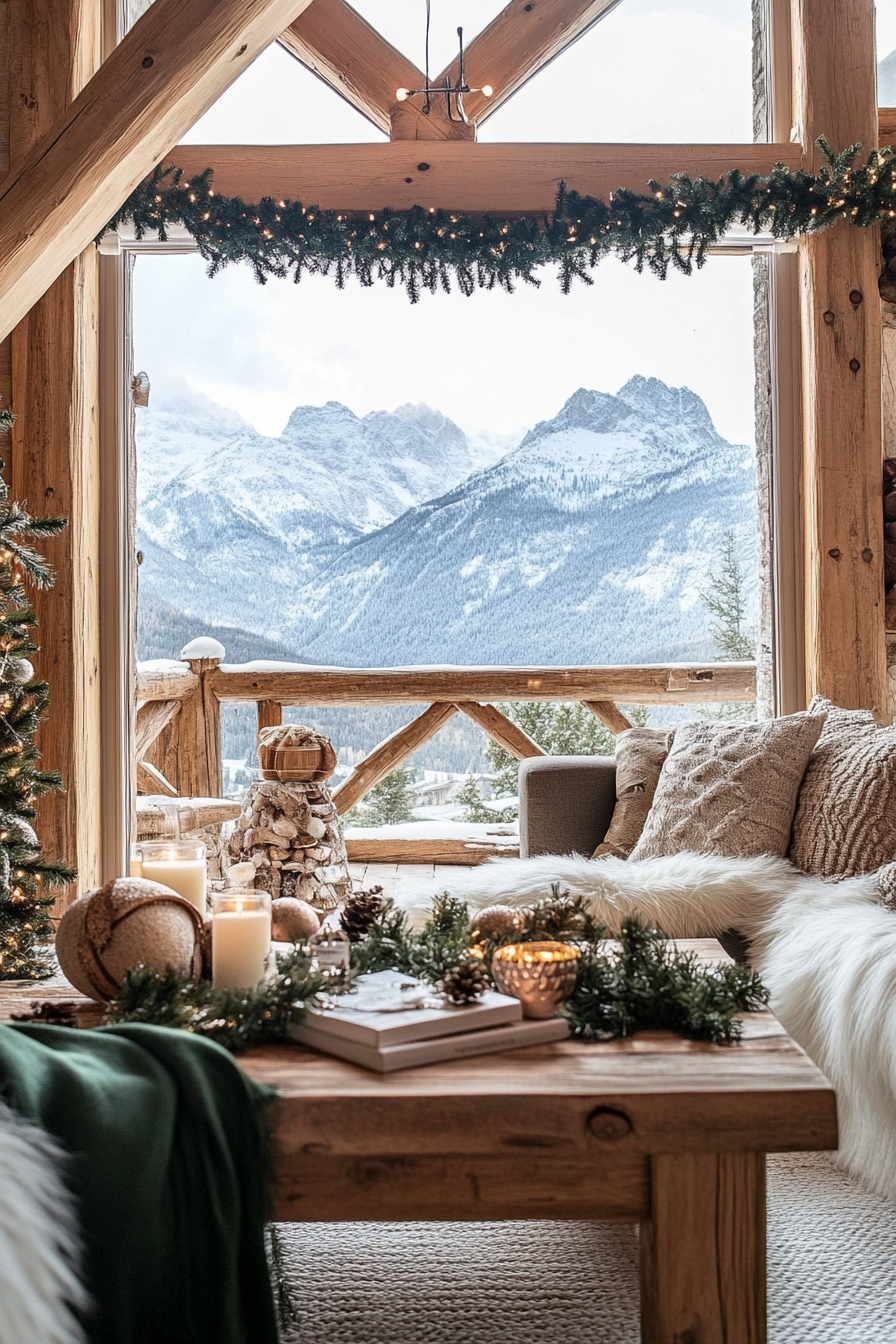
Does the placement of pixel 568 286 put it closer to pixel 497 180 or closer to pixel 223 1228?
pixel 497 180

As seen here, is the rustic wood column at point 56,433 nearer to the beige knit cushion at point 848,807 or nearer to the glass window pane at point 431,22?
the glass window pane at point 431,22

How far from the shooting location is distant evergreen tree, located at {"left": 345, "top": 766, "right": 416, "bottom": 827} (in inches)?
185

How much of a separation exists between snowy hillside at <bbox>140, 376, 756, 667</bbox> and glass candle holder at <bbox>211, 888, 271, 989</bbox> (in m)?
3.22

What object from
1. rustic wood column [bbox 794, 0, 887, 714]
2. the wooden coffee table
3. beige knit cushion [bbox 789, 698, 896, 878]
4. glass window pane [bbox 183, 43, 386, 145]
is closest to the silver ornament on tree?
the wooden coffee table

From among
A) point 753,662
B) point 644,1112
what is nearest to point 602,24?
point 753,662

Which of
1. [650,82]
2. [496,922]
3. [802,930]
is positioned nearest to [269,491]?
[650,82]

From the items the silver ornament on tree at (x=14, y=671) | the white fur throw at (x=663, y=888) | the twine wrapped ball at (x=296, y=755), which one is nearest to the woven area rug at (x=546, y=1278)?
the white fur throw at (x=663, y=888)

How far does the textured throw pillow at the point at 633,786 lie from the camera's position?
9.23ft

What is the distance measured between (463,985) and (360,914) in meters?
0.39

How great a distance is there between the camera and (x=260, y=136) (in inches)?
142

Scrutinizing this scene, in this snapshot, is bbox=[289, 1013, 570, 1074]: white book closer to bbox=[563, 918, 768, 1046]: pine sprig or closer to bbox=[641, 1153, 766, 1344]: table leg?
bbox=[563, 918, 768, 1046]: pine sprig

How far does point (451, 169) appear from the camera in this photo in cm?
333

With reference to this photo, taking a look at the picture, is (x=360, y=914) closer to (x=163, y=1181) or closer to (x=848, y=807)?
(x=163, y=1181)

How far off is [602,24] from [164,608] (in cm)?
266
